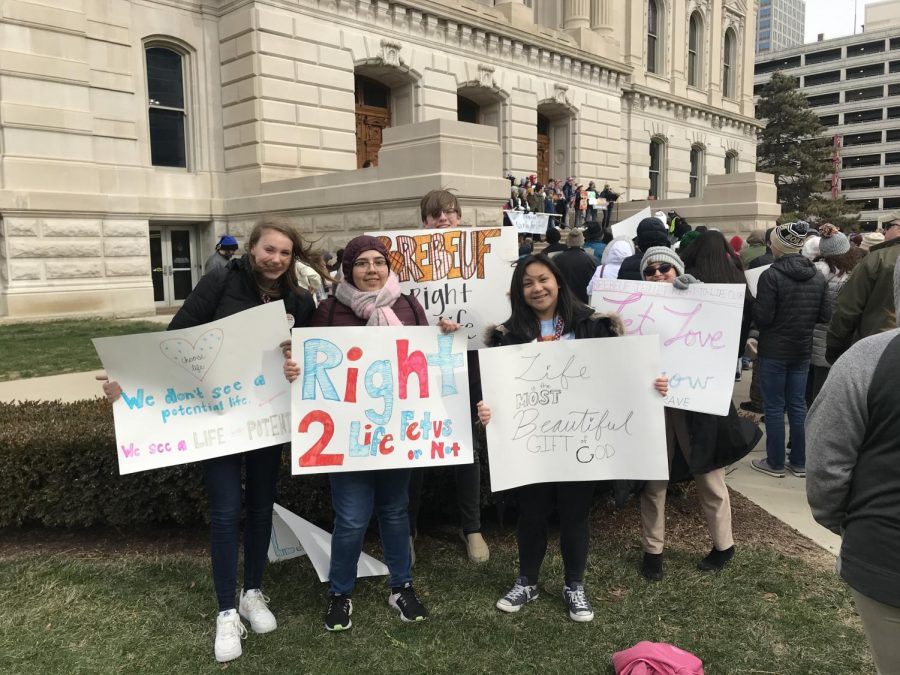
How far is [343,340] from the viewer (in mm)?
3312

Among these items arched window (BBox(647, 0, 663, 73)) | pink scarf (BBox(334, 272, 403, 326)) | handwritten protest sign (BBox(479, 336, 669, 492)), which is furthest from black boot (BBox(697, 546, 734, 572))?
arched window (BBox(647, 0, 663, 73))

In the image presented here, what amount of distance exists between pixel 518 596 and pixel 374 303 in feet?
5.61

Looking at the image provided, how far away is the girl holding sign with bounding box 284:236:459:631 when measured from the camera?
3.34 meters

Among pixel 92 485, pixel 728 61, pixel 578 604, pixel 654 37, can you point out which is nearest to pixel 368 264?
pixel 578 604

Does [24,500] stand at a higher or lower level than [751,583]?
higher

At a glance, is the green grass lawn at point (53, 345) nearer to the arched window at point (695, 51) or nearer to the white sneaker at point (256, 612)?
the white sneaker at point (256, 612)

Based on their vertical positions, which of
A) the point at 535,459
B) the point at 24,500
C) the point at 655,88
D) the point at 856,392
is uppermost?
the point at 655,88

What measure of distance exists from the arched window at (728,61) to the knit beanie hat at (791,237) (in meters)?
33.6

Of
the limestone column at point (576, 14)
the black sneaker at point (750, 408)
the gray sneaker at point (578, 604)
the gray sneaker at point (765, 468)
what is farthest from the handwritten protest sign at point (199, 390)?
the limestone column at point (576, 14)

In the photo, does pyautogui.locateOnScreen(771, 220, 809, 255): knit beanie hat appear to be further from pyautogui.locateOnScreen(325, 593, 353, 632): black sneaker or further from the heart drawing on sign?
the heart drawing on sign

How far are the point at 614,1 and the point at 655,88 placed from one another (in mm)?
4061

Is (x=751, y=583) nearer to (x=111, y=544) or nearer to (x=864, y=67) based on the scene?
(x=111, y=544)

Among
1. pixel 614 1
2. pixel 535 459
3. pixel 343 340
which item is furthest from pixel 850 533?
pixel 614 1

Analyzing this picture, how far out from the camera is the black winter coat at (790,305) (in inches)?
215
